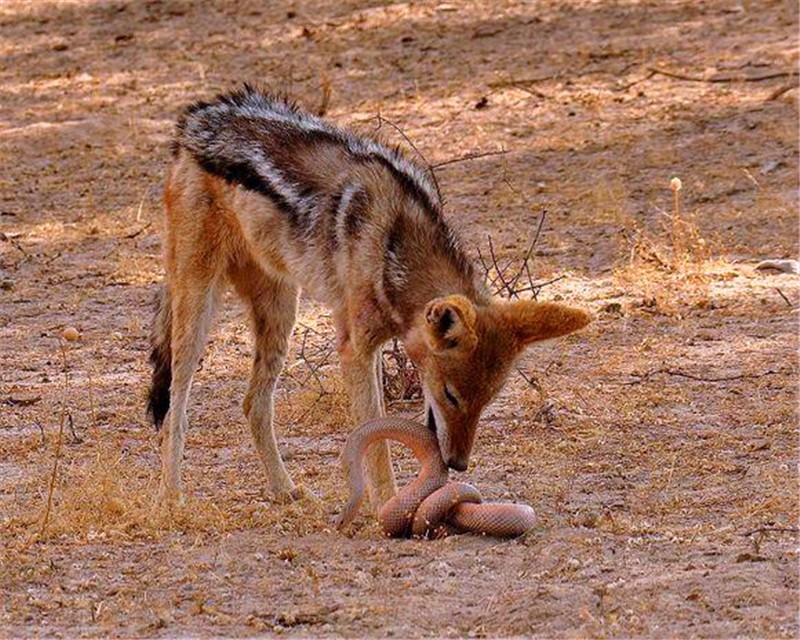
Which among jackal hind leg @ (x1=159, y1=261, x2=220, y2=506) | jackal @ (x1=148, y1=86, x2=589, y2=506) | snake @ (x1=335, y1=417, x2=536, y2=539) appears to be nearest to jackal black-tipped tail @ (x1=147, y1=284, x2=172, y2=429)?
jackal @ (x1=148, y1=86, x2=589, y2=506)

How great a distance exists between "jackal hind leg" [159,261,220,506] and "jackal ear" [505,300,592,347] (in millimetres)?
1829

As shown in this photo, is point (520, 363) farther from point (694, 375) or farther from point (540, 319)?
point (540, 319)

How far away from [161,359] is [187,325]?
0.36 m

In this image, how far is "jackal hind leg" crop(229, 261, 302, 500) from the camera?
873 cm

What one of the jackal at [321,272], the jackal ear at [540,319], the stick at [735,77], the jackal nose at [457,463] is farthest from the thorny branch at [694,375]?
the stick at [735,77]

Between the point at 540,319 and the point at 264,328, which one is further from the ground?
the point at 540,319

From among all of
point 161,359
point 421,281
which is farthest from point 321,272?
point 161,359

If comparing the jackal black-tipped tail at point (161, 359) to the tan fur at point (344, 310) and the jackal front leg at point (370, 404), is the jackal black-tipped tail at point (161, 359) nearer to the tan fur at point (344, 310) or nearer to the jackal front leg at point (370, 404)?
the tan fur at point (344, 310)

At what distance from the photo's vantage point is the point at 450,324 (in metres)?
7.16

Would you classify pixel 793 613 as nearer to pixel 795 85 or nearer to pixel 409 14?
pixel 795 85

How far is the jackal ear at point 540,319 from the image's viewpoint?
734 centimetres

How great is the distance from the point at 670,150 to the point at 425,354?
7855 mm

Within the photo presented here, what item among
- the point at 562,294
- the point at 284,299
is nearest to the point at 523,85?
the point at 562,294

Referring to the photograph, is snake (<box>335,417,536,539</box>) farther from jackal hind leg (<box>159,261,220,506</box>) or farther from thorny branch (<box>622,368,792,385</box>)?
thorny branch (<box>622,368,792,385</box>)
